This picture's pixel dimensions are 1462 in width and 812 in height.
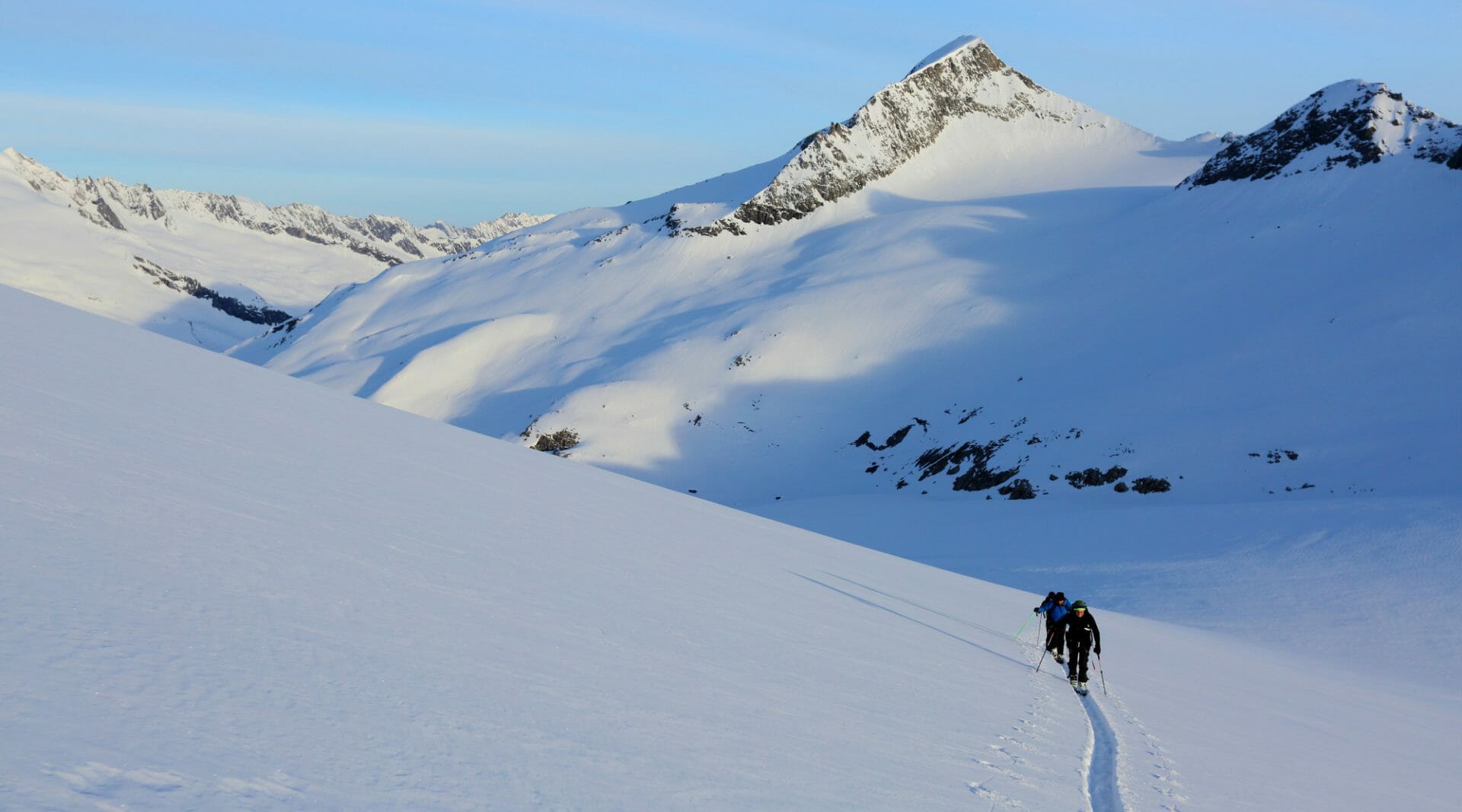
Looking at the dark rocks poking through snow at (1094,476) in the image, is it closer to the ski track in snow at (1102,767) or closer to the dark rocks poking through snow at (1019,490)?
the dark rocks poking through snow at (1019,490)

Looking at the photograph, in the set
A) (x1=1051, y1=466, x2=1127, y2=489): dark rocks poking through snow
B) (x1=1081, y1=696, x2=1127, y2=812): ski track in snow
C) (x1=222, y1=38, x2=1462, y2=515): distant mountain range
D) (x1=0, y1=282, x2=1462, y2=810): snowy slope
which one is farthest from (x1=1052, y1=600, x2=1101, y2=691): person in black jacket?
(x1=1051, y1=466, x2=1127, y2=489): dark rocks poking through snow

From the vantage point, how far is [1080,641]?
15367 mm

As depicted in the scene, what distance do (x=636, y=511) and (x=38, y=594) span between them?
15.1m

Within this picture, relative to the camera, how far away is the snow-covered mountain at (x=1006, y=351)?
4069 centimetres

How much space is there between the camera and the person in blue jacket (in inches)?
643

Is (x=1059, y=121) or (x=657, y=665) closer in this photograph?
(x=657, y=665)

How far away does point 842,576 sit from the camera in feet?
Answer: 68.8

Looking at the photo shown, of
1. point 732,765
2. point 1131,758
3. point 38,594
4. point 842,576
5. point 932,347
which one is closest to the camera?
point 38,594

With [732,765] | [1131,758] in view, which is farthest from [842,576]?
[732,765]

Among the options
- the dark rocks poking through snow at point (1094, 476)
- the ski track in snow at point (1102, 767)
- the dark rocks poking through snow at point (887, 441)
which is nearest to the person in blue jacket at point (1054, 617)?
the ski track in snow at point (1102, 767)

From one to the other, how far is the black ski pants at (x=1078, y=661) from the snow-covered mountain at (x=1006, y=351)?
15.4 m

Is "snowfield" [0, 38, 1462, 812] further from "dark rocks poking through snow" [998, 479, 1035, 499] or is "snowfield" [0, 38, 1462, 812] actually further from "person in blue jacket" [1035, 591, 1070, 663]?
"person in blue jacket" [1035, 591, 1070, 663]

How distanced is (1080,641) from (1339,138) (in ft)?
302

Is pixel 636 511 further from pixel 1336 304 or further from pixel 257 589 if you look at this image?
pixel 1336 304
